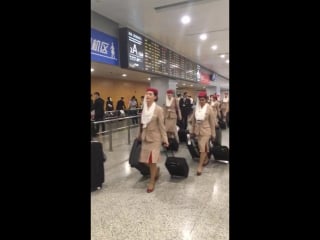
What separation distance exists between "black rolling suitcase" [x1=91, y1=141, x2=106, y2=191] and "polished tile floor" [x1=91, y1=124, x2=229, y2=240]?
0.39 ft

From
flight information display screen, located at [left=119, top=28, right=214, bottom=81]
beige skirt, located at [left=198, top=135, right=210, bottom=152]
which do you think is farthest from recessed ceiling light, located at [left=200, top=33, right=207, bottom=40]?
beige skirt, located at [left=198, top=135, right=210, bottom=152]

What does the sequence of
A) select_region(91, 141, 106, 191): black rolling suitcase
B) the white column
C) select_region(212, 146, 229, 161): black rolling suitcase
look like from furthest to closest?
the white column, select_region(212, 146, 229, 161): black rolling suitcase, select_region(91, 141, 106, 191): black rolling suitcase

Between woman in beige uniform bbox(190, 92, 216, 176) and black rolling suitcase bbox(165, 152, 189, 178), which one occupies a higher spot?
woman in beige uniform bbox(190, 92, 216, 176)

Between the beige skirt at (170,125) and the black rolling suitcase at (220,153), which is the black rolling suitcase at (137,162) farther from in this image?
the beige skirt at (170,125)

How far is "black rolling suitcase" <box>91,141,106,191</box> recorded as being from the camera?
357 centimetres

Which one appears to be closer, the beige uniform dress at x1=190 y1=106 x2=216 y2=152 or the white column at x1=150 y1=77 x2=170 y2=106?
the beige uniform dress at x1=190 y1=106 x2=216 y2=152

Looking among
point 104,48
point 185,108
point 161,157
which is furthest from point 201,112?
point 185,108

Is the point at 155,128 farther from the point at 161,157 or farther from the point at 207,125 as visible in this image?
the point at 161,157

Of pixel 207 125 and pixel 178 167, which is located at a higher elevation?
pixel 207 125

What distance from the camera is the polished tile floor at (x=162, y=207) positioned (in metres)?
2.42

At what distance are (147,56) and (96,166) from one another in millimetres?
3650

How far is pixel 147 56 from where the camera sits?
251 inches

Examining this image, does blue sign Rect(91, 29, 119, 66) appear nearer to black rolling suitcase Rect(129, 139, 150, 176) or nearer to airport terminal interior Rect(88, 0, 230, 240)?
airport terminal interior Rect(88, 0, 230, 240)
